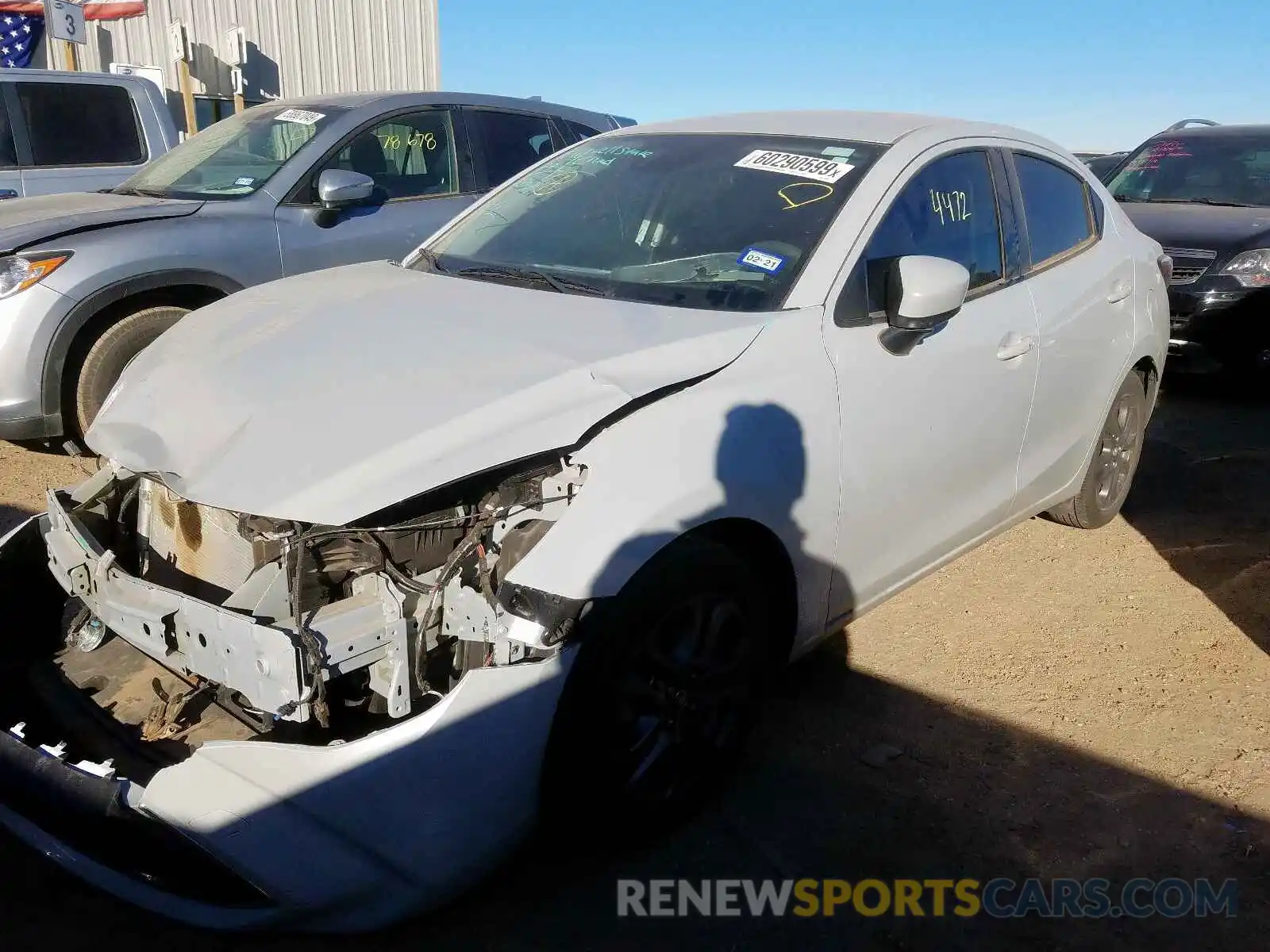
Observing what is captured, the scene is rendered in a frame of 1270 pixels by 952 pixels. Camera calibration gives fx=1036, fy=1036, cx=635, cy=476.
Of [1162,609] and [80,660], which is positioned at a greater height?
[80,660]

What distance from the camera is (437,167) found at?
611 cm

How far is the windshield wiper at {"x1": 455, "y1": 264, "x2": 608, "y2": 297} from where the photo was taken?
296 cm

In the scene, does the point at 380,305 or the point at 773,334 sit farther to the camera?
the point at 380,305

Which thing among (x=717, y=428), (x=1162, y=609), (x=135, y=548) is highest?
(x=717, y=428)

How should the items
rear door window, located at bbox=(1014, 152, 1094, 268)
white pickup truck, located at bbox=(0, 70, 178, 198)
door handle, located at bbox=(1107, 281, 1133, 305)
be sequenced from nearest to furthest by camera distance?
1. rear door window, located at bbox=(1014, 152, 1094, 268)
2. door handle, located at bbox=(1107, 281, 1133, 305)
3. white pickup truck, located at bbox=(0, 70, 178, 198)

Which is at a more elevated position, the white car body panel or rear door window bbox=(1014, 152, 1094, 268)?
rear door window bbox=(1014, 152, 1094, 268)

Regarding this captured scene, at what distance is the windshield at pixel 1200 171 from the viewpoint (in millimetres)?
7812

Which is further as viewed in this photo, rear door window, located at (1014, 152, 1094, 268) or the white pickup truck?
the white pickup truck

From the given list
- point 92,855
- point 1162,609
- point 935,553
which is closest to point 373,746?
point 92,855

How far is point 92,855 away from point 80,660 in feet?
2.58

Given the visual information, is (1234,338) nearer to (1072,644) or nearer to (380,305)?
(1072,644)

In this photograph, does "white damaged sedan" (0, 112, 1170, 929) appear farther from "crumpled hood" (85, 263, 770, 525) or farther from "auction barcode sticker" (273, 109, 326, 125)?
"auction barcode sticker" (273, 109, 326, 125)

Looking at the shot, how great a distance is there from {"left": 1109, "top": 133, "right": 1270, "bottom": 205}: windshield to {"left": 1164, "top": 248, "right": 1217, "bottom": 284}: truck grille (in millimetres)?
940

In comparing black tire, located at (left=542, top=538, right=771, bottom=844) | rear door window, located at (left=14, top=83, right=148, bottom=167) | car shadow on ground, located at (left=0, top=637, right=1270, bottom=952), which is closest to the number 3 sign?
rear door window, located at (left=14, top=83, right=148, bottom=167)
